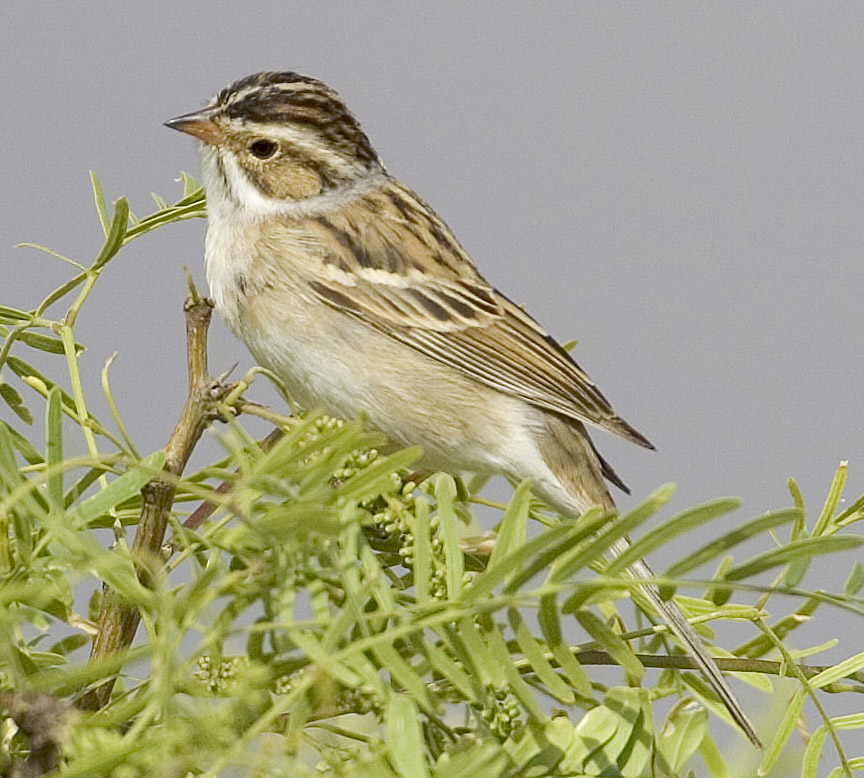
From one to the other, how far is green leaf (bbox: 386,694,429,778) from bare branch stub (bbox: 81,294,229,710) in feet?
0.53

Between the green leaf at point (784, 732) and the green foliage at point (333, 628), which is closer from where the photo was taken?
the green foliage at point (333, 628)

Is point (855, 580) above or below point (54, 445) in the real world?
below

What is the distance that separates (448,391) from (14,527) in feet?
3.98

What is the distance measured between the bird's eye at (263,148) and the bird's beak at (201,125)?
0.06 meters

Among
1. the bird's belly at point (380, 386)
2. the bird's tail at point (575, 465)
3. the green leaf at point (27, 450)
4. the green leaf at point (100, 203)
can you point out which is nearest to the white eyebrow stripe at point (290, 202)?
the bird's belly at point (380, 386)

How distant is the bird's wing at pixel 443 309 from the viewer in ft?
6.43

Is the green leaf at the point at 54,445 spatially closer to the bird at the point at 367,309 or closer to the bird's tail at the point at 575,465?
the bird's tail at the point at 575,465

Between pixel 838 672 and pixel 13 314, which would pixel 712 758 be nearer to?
pixel 838 672

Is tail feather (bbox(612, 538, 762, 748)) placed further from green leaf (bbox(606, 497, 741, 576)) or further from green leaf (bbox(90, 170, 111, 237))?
green leaf (bbox(90, 170, 111, 237))

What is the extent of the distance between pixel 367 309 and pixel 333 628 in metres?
1.27

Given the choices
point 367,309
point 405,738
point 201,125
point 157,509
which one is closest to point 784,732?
point 405,738

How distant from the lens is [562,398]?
1916 mm

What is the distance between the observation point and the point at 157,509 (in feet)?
2.69

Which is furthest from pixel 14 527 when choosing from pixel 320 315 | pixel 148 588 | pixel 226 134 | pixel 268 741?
pixel 226 134
